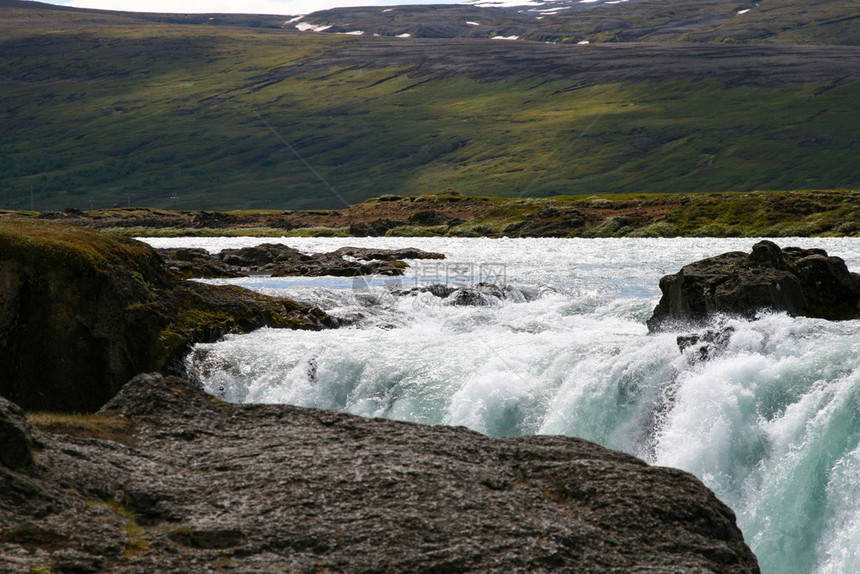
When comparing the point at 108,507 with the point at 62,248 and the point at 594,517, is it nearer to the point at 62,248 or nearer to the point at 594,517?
the point at 594,517

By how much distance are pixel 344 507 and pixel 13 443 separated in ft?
12.0

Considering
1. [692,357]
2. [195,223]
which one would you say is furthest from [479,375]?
[195,223]

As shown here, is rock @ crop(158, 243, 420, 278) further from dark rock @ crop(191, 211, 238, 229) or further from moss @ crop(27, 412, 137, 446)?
dark rock @ crop(191, 211, 238, 229)

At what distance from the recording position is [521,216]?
131375 mm

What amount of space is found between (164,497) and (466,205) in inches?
5747

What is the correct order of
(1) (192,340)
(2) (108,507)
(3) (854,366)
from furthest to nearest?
1. (1) (192,340)
2. (3) (854,366)
3. (2) (108,507)

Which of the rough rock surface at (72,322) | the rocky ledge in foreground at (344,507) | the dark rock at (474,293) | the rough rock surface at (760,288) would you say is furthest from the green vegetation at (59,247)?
the rough rock surface at (760,288)

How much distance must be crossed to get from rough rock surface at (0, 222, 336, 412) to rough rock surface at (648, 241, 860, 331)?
1657 cm

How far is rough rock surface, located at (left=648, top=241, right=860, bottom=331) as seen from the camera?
81.1ft

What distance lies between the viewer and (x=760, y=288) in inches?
971

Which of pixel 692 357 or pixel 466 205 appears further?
pixel 466 205

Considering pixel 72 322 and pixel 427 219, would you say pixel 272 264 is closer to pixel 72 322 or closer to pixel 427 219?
pixel 72 322

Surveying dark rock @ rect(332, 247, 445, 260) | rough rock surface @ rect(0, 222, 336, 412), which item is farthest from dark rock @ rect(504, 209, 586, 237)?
rough rock surface @ rect(0, 222, 336, 412)

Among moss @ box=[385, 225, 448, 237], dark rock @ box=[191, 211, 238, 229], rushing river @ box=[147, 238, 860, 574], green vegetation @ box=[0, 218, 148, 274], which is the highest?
green vegetation @ box=[0, 218, 148, 274]
